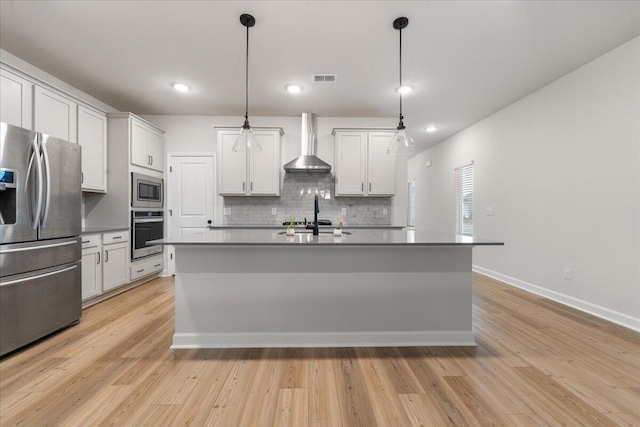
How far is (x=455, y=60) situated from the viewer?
3.08m

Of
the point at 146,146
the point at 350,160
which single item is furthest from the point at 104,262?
the point at 350,160

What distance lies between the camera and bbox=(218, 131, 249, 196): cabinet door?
4.45 m

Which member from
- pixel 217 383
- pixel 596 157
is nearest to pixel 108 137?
pixel 217 383

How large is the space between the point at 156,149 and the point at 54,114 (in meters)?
1.58

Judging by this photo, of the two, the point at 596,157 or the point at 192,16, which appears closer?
the point at 192,16

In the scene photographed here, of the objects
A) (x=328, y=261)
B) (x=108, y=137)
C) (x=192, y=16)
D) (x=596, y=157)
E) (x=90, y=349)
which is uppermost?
(x=192, y=16)

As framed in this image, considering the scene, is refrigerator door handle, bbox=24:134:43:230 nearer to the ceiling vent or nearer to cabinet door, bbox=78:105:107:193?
cabinet door, bbox=78:105:107:193

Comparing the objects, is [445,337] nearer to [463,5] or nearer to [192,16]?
[463,5]

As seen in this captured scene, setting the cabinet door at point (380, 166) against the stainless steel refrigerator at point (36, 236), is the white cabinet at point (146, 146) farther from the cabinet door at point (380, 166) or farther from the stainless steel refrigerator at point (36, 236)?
the cabinet door at point (380, 166)

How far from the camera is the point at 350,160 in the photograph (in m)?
4.55

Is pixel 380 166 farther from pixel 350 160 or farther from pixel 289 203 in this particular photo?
pixel 289 203

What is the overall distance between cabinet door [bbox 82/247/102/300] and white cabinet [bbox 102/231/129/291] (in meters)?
0.07

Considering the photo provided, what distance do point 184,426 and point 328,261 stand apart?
1.38 m

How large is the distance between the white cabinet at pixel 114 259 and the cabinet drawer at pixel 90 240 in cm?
10
